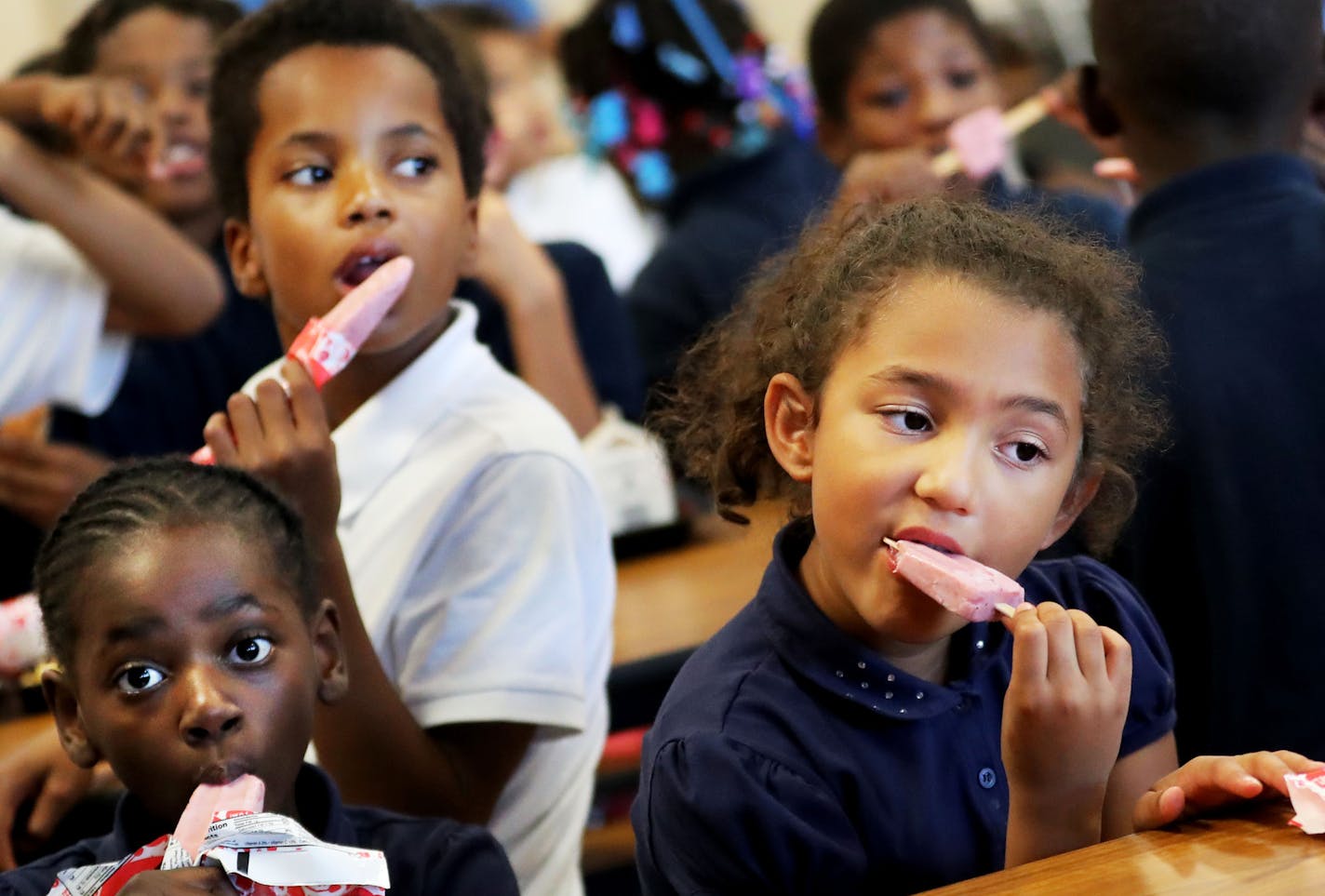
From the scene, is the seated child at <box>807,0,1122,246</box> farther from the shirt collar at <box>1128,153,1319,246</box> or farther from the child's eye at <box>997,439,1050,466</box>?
the child's eye at <box>997,439,1050,466</box>

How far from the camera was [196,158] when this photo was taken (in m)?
2.51

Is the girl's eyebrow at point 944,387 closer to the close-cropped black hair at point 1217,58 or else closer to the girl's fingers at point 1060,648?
the girl's fingers at point 1060,648

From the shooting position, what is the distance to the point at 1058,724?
41.1 inches

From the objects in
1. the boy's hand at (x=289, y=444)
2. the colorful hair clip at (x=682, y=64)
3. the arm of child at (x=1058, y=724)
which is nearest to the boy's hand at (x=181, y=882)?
the boy's hand at (x=289, y=444)

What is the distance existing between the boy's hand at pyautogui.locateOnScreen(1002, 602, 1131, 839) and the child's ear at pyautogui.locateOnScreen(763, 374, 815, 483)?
0.23 m

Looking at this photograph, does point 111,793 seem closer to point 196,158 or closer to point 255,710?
point 255,710

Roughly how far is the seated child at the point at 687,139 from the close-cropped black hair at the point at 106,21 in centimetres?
96

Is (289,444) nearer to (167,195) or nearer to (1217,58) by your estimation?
(1217,58)

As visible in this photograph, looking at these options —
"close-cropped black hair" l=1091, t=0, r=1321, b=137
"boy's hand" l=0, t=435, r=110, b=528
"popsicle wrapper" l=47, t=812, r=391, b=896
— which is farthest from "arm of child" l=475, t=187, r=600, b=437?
"popsicle wrapper" l=47, t=812, r=391, b=896

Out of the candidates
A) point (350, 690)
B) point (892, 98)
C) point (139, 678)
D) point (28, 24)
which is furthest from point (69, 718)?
point (28, 24)

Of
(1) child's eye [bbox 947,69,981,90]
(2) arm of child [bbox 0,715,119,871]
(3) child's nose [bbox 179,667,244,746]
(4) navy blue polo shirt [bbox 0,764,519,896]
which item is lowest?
(2) arm of child [bbox 0,715,119,871]

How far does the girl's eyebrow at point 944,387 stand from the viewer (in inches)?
44.0

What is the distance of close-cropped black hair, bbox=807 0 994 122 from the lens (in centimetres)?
286

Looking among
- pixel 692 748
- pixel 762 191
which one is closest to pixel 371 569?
pixel 692 748
